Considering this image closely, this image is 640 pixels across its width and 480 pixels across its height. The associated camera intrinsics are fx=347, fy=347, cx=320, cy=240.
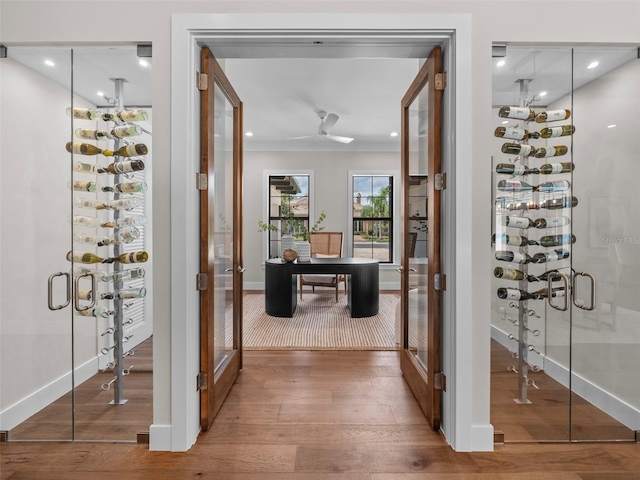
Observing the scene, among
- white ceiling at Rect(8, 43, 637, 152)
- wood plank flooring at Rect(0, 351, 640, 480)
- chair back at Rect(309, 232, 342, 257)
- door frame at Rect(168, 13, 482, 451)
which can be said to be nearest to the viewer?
wood plank flooring at Rect(0, 351, 640, 480)

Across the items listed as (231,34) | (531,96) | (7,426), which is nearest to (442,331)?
(531,96)

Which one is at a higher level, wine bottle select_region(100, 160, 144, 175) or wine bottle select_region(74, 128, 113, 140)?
wine bottle select_region(74, 128, 113, 140)

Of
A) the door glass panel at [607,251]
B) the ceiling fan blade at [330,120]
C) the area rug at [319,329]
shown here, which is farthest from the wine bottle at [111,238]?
the ceiling fan blade at [330,120]

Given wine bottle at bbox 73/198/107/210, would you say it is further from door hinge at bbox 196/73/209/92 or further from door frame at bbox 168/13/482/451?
door hinge at bbox 196/73/209/92

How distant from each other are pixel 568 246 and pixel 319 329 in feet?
8.88

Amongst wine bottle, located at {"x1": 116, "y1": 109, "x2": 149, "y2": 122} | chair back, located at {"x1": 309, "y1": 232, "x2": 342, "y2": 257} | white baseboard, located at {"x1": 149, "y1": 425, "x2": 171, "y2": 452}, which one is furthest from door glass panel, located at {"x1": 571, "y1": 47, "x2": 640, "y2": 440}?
chair back, located at {"x1": 309, "y1": 232, "x2": 342, "y2": 257}

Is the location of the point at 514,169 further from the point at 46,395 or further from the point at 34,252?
the point at 46,395

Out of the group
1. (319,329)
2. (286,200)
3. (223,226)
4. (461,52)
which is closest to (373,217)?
(286,200)

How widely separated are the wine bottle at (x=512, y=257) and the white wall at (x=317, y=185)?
15.1 feet

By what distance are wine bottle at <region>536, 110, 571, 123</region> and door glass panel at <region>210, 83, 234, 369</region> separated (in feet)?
6.33

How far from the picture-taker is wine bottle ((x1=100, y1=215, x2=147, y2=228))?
2.07 meters

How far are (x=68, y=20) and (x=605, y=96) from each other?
9.82 ft

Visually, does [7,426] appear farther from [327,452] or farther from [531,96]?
[531,96]

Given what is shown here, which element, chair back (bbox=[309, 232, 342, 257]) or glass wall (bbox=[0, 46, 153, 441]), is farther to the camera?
chair back (bbox=[309, 232, 342, 257])
